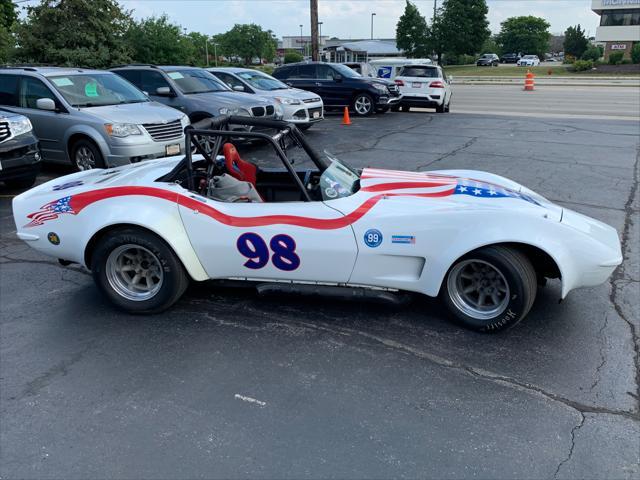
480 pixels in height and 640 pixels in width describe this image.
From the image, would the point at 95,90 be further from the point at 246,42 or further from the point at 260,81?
the point at 246,42

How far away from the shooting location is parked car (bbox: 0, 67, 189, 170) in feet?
28.1

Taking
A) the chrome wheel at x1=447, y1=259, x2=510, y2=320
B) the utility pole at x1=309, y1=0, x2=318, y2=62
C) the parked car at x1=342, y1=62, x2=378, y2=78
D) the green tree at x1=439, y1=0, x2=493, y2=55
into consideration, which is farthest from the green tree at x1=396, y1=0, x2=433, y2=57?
the chrome wheel at x1=447, y1=259, x2=510, y2=320

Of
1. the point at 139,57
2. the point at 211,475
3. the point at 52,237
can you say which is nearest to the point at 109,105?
the point at 52,237

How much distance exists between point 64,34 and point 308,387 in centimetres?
2187

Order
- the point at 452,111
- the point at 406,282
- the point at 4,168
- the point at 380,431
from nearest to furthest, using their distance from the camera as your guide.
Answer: the point at 380,431 → the point at 406,282 → the point at 4,168 → the point at 452,111

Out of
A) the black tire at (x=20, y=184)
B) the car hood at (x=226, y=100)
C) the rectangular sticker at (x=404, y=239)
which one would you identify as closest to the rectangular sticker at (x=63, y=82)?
the black tire at (x=20, y=184)

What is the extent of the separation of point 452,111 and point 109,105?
1361cm

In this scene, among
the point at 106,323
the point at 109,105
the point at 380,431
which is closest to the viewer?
the point at 380,431

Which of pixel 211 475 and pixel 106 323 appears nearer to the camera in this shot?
pixel 211 475

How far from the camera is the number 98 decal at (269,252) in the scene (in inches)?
153

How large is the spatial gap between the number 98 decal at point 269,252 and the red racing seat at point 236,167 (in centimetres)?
78

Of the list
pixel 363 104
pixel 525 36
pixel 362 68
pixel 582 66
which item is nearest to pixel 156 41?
pixel 362 68

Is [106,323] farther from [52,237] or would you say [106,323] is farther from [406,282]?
[406,282]

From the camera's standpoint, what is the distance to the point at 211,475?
2.62 meters
